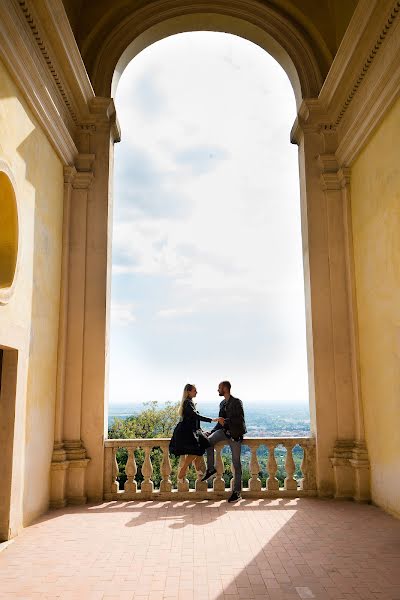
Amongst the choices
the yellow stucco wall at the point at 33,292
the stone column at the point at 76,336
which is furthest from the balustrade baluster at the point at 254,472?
the yellow stucco wall at the point at 33,292

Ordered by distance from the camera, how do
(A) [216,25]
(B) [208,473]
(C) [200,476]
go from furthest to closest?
(A) [216,25] < (C) [200,476] < (B) [208,473]

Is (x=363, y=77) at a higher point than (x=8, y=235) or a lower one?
higher

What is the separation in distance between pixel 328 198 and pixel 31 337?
5.77 meters

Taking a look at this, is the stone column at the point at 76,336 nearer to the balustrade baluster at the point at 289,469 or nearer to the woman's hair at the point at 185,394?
the woman's hair at the point at 185,394

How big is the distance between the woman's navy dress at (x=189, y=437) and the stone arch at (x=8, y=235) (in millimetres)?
3737

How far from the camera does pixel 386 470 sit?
773cm

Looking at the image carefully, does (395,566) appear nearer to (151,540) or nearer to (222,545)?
(222,545)

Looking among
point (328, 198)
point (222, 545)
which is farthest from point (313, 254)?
point (222, 545)

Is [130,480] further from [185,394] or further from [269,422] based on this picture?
[269,422]

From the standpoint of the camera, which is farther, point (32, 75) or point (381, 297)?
→ point (381, 297)

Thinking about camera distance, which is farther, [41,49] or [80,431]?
[80,431]

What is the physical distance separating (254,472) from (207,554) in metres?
3.20

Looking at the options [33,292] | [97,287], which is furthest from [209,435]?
[33,292]

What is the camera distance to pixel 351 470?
8.63m
